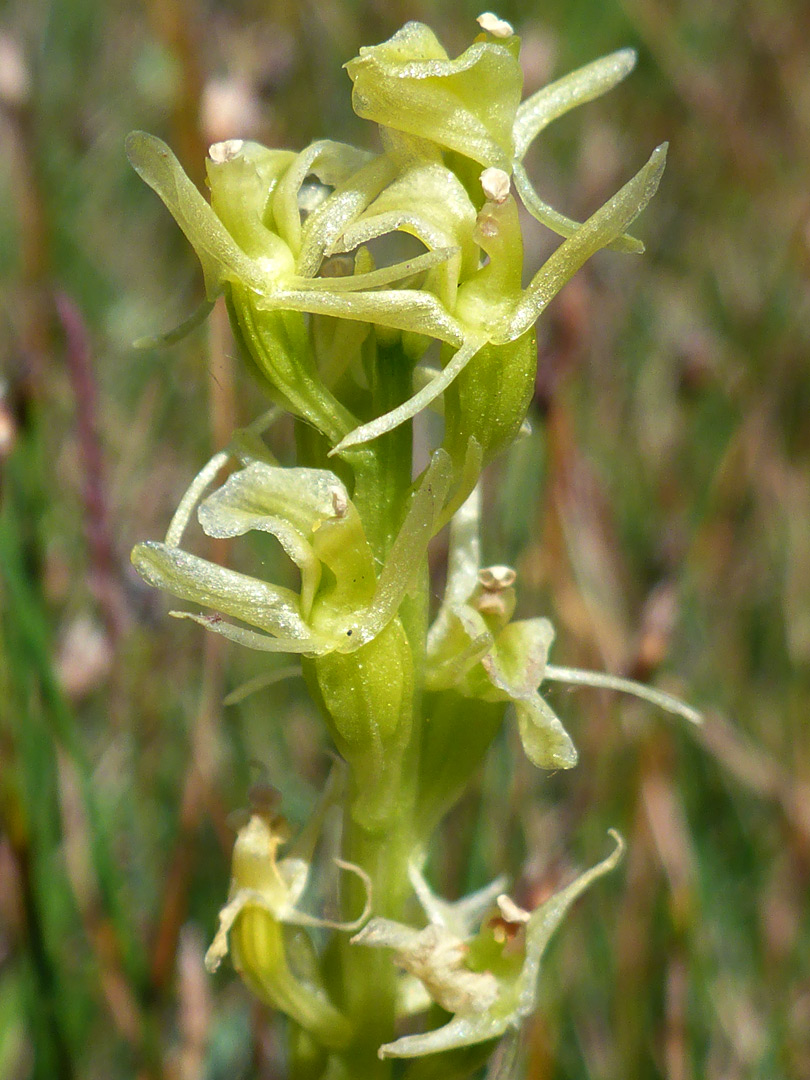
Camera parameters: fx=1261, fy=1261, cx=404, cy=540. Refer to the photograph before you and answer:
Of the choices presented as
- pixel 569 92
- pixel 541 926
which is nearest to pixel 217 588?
pixel 541 926

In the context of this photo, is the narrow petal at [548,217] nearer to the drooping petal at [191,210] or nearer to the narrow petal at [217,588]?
the drooping petal at [191,210]

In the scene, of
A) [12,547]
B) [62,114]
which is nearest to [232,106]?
[12,547]

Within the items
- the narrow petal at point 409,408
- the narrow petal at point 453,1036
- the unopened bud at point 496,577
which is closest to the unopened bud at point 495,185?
the narrow petal at point 409,408

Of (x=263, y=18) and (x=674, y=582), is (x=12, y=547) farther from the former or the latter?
(x=263, y=18)

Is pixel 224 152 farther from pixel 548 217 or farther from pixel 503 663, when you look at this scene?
pixel 503 663

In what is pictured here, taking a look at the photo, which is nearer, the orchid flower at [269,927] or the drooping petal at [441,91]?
the drooping petal at [441,91]

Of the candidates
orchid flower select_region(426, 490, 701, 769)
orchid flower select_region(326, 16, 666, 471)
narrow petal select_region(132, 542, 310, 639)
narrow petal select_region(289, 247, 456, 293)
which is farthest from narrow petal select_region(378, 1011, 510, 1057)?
narrow petal select_region(289, 247, 456, 293)
